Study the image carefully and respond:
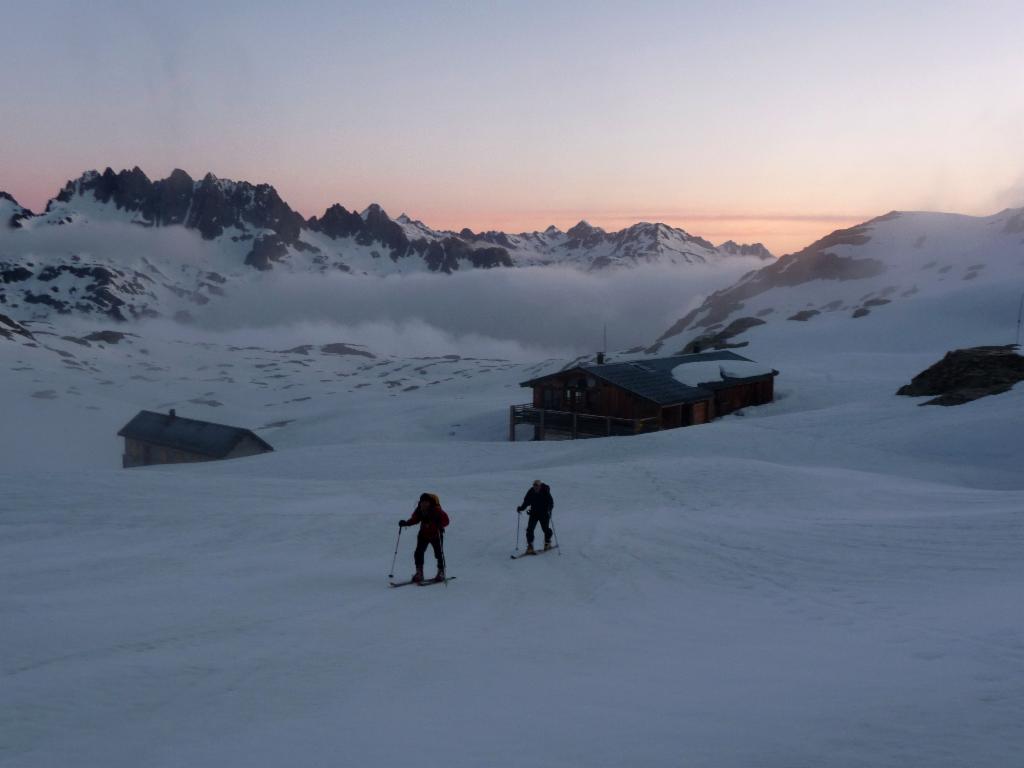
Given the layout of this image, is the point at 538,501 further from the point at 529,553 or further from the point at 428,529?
the point at 428,529

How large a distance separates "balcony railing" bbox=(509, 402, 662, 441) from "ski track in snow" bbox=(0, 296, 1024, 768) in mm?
15519

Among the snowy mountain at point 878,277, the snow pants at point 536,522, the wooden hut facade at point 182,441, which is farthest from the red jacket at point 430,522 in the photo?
the snowy mountain at point 878,277

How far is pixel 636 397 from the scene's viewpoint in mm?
41094

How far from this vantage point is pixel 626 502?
1927cm

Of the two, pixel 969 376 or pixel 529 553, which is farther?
pixel 969 376

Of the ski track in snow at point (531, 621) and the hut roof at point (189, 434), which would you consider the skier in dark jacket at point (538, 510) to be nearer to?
the ski track in snow at point (531, 621)

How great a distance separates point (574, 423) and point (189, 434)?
2463 centimetres

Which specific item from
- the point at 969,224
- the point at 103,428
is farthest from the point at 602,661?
the point at 969,224

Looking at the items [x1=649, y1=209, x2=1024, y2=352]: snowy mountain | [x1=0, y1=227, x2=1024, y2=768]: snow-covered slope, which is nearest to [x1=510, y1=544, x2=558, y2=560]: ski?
[x1=0, y1=227, x2=1024, y2=768]: snow-covered slope

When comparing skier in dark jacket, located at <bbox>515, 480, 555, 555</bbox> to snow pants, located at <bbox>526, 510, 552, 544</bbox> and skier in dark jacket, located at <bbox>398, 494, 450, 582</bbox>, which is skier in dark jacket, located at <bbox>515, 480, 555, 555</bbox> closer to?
snow pants, located at <bbox>526, 510, 552, 544</bbox>

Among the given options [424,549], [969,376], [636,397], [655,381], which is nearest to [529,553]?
[424,549]

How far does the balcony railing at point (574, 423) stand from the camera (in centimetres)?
4038

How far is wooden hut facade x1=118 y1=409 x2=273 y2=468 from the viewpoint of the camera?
44.2 meters

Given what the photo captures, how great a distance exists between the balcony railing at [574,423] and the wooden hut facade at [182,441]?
15.8 metres
